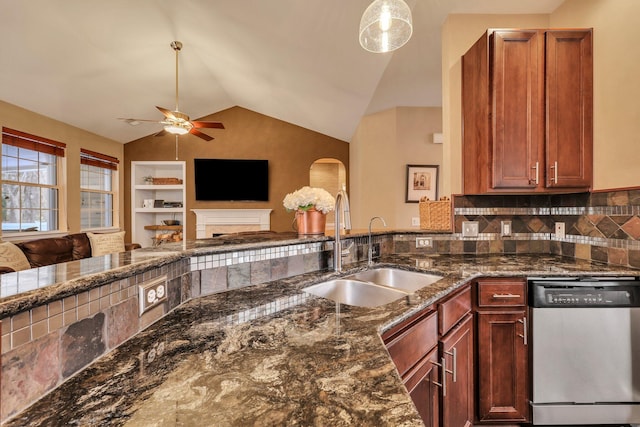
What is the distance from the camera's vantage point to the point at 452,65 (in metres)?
2.30

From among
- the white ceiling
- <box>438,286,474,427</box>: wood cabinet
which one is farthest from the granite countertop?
the white ceiling

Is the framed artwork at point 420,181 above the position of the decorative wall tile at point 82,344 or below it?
above

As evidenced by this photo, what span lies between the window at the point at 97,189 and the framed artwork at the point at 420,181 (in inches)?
209

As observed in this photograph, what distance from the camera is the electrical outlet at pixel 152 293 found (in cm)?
86

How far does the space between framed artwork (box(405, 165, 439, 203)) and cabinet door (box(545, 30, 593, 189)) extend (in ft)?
7.23

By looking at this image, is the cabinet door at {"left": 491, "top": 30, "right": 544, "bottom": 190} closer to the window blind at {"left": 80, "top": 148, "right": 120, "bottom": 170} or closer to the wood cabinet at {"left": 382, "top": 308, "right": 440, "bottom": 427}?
the wood cabinet at {"left": 382, "top": 308, "right": 440, "bottom": 427}

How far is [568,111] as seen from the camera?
6.23 feet

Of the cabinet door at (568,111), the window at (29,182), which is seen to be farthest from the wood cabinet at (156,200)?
the cabinet door at (568,111)

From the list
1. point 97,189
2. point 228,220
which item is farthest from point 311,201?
point 97,189

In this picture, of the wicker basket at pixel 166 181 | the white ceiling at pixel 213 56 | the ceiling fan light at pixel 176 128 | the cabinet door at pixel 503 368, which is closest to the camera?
the cabinet door at pixel 503 368

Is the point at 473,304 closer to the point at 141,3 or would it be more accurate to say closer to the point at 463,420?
the point at 463,420

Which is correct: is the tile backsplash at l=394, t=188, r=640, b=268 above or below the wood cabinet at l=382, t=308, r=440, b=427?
above

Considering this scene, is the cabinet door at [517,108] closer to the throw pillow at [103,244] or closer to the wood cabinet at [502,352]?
the wood cabinet at [502,352]

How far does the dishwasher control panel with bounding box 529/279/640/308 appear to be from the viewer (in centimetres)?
155
